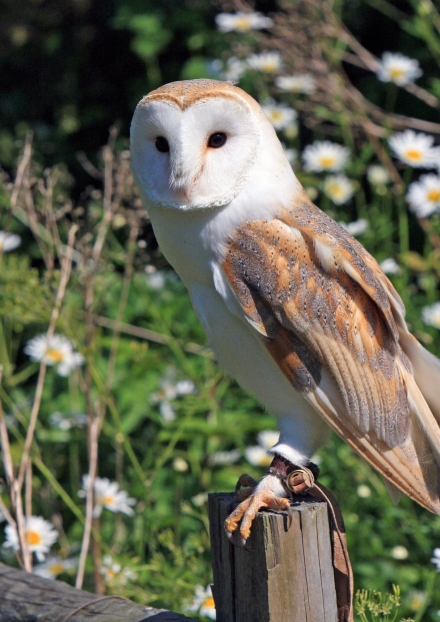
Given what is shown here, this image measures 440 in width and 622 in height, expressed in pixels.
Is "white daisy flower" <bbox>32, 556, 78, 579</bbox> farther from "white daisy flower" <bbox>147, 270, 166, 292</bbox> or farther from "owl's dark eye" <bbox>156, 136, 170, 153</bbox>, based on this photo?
"owl's dark eye" <bbox>156, 136, 170, 153</bbox>

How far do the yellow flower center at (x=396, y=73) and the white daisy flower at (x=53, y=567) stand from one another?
2566mm

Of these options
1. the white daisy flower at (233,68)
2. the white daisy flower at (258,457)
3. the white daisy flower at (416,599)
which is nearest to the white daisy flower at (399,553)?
the white daisy flower at (416,599)

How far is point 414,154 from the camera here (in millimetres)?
3096

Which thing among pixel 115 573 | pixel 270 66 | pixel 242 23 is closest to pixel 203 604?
pixel 115 573

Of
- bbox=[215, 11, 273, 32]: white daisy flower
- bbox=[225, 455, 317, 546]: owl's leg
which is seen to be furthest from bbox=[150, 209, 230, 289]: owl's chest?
bbox=[215, 11, 273, 32]: white daisy flower

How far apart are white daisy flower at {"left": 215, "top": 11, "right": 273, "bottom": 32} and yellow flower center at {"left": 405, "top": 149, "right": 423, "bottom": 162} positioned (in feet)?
3.03

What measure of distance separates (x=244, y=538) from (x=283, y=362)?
15.8 inches

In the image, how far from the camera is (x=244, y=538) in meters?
1.52

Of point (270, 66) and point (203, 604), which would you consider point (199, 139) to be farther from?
point (270, 66)

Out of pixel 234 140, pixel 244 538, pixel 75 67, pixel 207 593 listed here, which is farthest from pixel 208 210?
pixel 75 67

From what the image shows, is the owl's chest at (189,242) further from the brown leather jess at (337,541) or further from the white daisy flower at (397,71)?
the white daisy flower at (397,71)

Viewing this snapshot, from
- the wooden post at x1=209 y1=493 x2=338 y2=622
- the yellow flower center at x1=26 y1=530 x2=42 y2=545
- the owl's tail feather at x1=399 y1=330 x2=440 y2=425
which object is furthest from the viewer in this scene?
the yellow flower center at x1=26 y1=530 x2=42 y2=545

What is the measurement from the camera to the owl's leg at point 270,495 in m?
1.54

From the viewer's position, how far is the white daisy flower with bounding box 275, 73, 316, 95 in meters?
3.36
